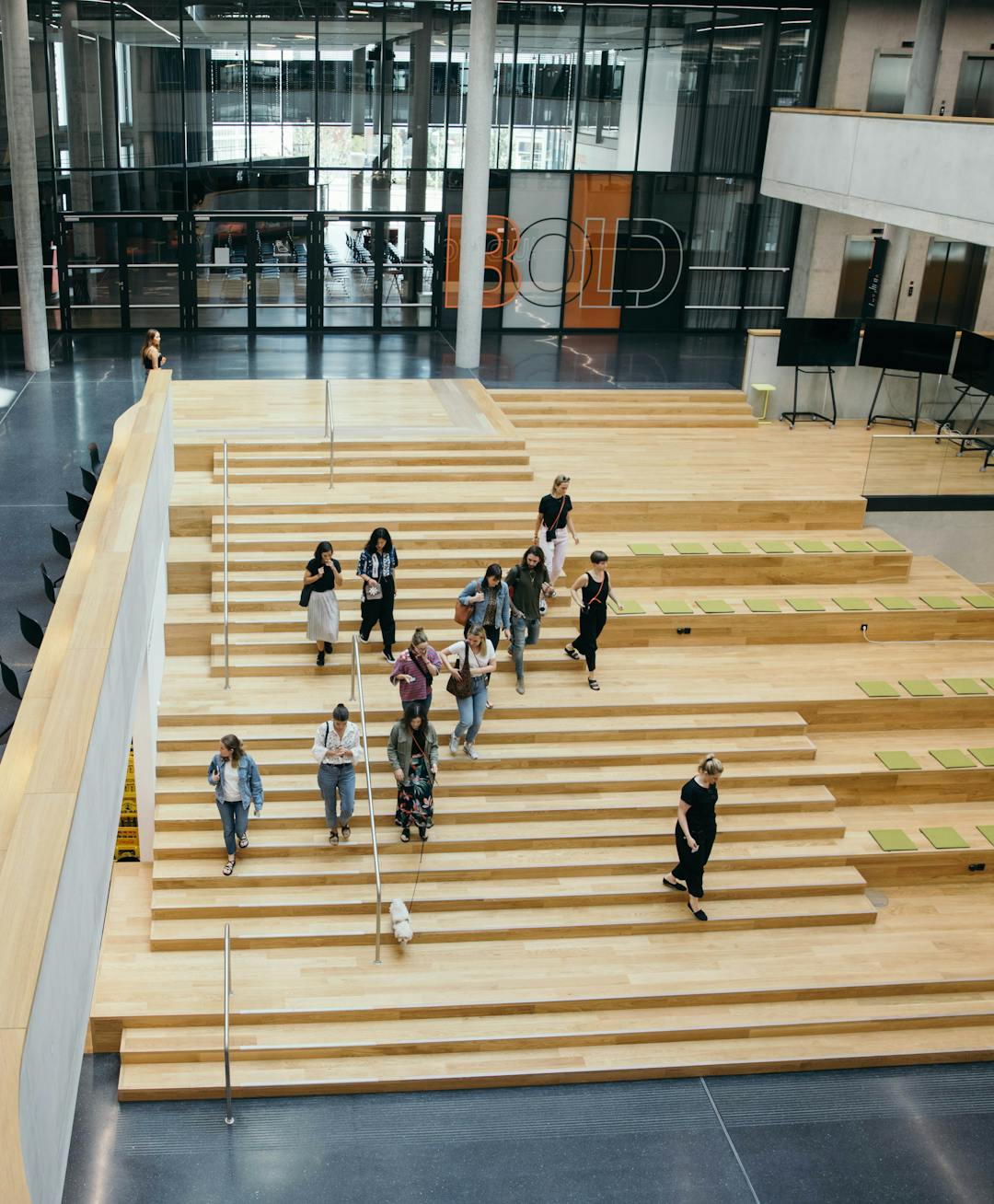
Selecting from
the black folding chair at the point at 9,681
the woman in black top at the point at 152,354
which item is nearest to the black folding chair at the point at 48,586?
the black folding chair at the point at 9,681

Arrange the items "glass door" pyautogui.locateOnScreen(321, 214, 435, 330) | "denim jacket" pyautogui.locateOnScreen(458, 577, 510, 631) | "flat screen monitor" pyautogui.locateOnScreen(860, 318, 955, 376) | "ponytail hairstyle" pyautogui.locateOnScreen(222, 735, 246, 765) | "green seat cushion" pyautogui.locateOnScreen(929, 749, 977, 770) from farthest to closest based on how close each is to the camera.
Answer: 1. "glass door" pyautogui.locateOnScreen(321, 214, 435, 330)
2. "flat screen monitor" pyautogui.locateOnScreen(860, 318, 955, 376)
3. "green seat cushion" pyautogui.locateOnScreen(929, 749, 977, 770)
4. "denim jacket" pyautogui.locateOnScreen(458, 577, 510, 631)
5. "ponytail hairstyle" pyautogui.locateOnScreen(222, 735, 246, 765)

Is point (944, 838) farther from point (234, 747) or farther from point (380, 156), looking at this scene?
point (380, 156)

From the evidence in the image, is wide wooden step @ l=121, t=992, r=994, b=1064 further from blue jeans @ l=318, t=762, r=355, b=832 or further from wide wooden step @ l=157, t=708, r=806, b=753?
wide wooden step @ l=157, t=708, r=806, b=753

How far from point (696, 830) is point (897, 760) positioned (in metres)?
3.06

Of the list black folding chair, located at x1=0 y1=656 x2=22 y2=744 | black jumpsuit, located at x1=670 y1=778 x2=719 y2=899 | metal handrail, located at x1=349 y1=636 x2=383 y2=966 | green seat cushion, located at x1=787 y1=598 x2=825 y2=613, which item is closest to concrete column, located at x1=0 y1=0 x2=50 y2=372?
black folding chair, located at x1=0 y1=656 x2=22 y2=744

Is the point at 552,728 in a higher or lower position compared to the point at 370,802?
lower

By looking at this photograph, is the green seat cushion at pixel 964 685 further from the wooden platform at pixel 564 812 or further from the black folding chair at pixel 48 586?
the black folding chair at pixel 48 586

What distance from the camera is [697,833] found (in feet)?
31.9

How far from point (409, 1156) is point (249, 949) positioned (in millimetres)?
2127

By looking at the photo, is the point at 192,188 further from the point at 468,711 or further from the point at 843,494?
the point at 468,711

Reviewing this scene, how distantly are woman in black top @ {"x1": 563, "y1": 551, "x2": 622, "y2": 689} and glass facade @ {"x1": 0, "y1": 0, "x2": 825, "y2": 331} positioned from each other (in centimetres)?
1119

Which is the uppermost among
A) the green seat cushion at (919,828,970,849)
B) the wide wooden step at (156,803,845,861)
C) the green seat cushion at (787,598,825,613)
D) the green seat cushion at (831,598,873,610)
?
the green seat cushion at (787,598,825,613)

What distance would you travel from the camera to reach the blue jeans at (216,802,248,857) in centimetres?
984

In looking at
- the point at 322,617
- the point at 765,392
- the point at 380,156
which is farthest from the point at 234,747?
the point at 380,156
